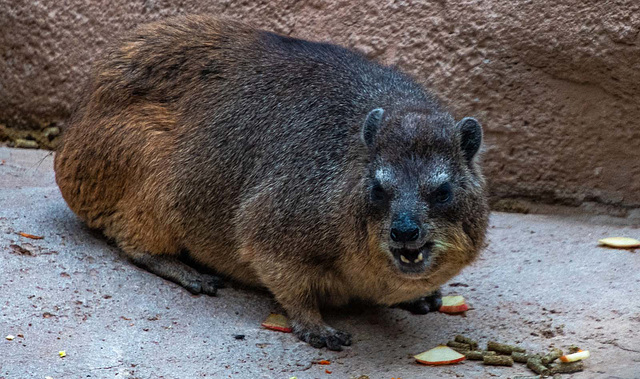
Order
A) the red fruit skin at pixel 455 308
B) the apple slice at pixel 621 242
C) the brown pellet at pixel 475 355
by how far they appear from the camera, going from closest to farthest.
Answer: the brown pellet at pixel 475 355 → the red fruit skin at pixel 455 308 → the apple slice at pixel 621 242

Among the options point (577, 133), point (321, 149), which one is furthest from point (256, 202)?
point (577, 133)

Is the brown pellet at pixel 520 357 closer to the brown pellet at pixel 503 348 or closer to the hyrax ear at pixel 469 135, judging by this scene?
the brown pellet at pixel 503 348

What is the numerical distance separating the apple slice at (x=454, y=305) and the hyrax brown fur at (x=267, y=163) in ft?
0.70

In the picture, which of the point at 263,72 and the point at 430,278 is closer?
the point at 430,278

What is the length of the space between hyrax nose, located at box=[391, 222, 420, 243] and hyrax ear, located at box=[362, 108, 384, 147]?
2.92ft

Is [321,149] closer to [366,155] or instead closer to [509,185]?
[366,155]

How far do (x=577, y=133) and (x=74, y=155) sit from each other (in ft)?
15.4

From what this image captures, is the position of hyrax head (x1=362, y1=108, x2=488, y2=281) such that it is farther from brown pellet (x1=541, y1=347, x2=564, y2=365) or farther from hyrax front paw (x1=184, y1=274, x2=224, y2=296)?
hyrax front paw (x1=184, y1=274, x2=224, y2=296)

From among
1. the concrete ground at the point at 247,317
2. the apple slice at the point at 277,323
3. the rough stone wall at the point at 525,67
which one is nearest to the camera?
the concrete ground at the point at 247,317

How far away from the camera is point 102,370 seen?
5.07 m

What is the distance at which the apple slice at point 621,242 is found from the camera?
7.24 m

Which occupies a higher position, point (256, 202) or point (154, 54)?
point (154, 54)

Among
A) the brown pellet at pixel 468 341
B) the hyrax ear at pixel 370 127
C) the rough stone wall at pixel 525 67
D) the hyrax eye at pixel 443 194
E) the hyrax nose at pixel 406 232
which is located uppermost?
the rough stone wall at pixel 525 67

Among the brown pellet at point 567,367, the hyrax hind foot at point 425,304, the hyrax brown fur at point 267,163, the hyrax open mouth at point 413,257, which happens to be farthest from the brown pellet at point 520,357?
the hyrax hind foot at point 425,304
